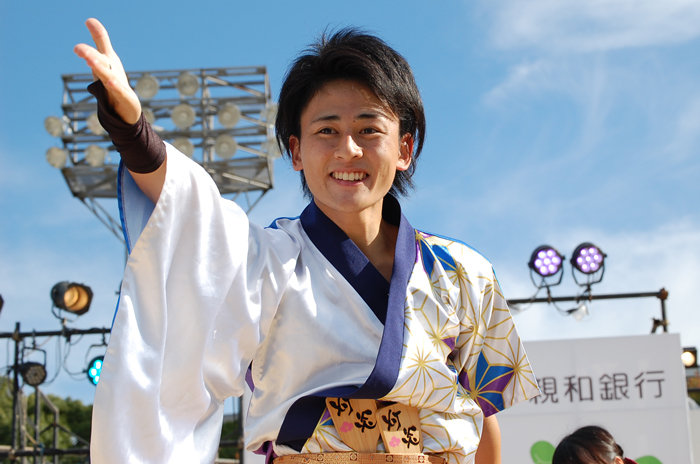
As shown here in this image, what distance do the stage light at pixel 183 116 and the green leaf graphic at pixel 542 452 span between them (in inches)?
178

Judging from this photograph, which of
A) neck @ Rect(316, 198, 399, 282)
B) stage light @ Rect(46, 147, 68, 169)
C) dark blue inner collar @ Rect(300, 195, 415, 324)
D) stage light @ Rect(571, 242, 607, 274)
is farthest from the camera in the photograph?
stage light @ Rect(46, 147, 68, 169)

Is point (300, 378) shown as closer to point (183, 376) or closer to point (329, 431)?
point (329, 431)

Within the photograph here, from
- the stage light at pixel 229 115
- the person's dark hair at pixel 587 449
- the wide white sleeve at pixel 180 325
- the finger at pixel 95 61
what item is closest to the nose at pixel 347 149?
the wide white sleeve at pixel 180 325

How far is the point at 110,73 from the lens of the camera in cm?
100

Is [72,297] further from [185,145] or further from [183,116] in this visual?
[183,116]

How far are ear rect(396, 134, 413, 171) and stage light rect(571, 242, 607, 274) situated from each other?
4.22m

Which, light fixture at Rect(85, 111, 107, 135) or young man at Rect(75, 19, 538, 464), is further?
light fixture at Rect(85, 111, 107, 135)

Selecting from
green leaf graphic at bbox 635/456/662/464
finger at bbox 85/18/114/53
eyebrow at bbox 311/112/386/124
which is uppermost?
finger at bbox 85/18/114/53

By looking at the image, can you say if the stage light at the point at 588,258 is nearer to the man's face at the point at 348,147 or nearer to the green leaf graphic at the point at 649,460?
the green leaf graphic at the point at 649,460

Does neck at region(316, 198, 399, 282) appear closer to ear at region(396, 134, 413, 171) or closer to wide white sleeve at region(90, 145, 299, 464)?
ear at region(396, 134, 413, 171)

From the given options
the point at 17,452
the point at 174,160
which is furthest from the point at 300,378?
the point at 17,452

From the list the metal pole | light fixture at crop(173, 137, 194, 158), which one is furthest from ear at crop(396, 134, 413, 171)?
the metal pole

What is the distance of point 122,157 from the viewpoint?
1075 mm

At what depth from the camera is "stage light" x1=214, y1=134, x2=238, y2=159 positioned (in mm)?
6848
